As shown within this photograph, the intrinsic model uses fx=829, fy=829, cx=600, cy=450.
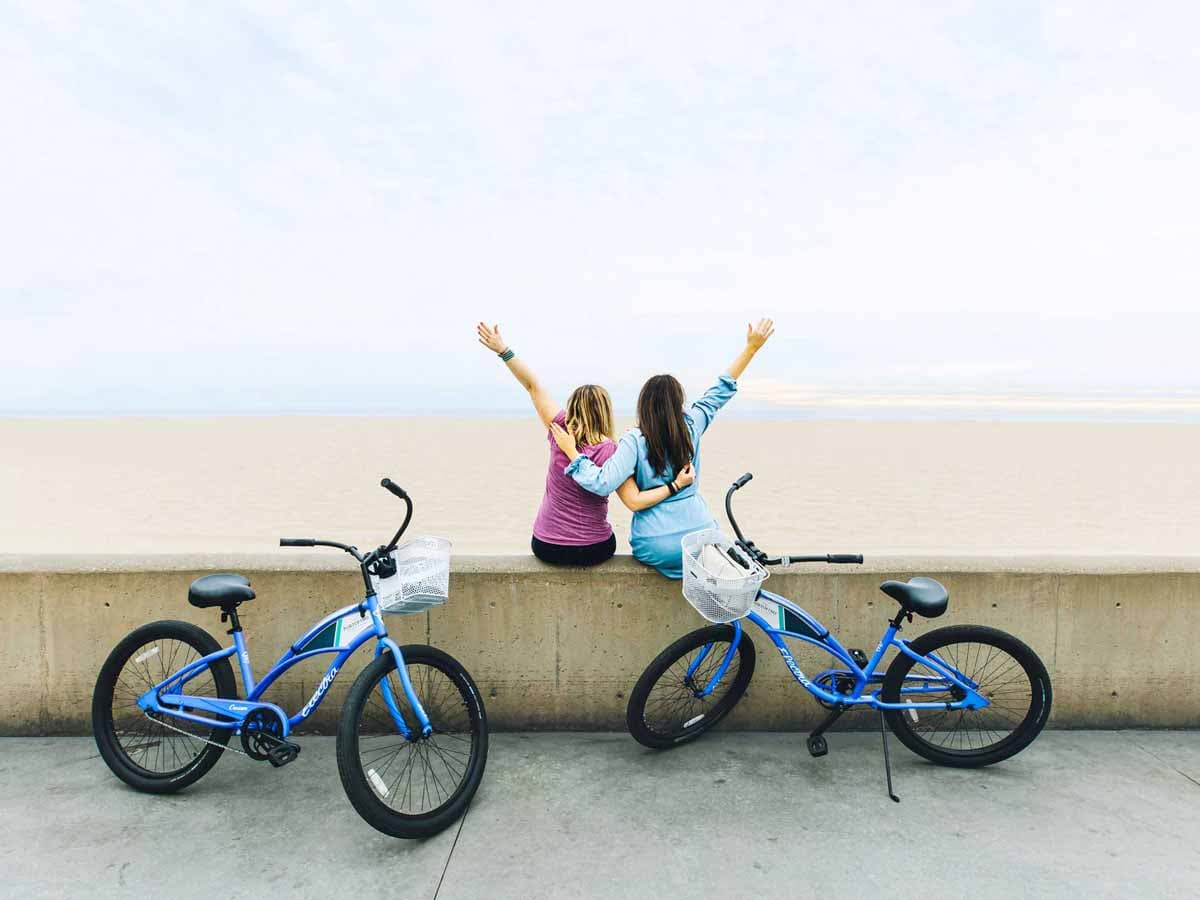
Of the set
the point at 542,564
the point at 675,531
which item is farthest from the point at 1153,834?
the point at 542,564

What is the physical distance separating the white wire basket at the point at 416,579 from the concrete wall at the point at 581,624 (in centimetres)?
80

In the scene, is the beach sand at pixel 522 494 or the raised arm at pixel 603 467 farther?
the beach sand at pixel 522 494

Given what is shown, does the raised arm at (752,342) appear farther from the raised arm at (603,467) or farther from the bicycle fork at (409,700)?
the bicycle fork at (409,700)

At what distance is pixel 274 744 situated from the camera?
379cm

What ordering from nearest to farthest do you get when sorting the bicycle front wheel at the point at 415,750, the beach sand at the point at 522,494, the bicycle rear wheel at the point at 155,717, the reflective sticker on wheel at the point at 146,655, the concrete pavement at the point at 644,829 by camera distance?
the concrete pavement at the point at 644,829 → the bicycle front wheel at the point at 415,750 → the bicycle rear wheel at the point at 155,717 → the reflective sticker on wheel at the point at 146,655 → the beach sand at the point at 522,494

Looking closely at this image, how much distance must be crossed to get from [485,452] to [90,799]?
Answer: 27628mm

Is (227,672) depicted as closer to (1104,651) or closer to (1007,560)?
(1007,560)

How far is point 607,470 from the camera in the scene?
166 inches

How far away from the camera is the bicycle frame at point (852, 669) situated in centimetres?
411

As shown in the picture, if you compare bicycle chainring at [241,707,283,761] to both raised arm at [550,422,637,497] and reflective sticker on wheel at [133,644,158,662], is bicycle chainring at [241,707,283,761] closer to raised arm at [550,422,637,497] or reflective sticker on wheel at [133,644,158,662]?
reflective sticker on wheel at [133,644,158,662]

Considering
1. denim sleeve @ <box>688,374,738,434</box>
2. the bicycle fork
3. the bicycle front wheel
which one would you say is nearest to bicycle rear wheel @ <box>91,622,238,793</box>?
the bicycle front wheel

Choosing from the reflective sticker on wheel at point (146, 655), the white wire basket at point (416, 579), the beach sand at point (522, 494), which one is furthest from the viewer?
the beach sand at point (522, 494)

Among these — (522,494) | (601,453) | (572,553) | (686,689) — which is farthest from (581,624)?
(522,494)

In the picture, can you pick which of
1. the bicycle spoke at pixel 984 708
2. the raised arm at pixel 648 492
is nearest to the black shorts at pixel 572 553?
the raised arm at pixel 648 492
